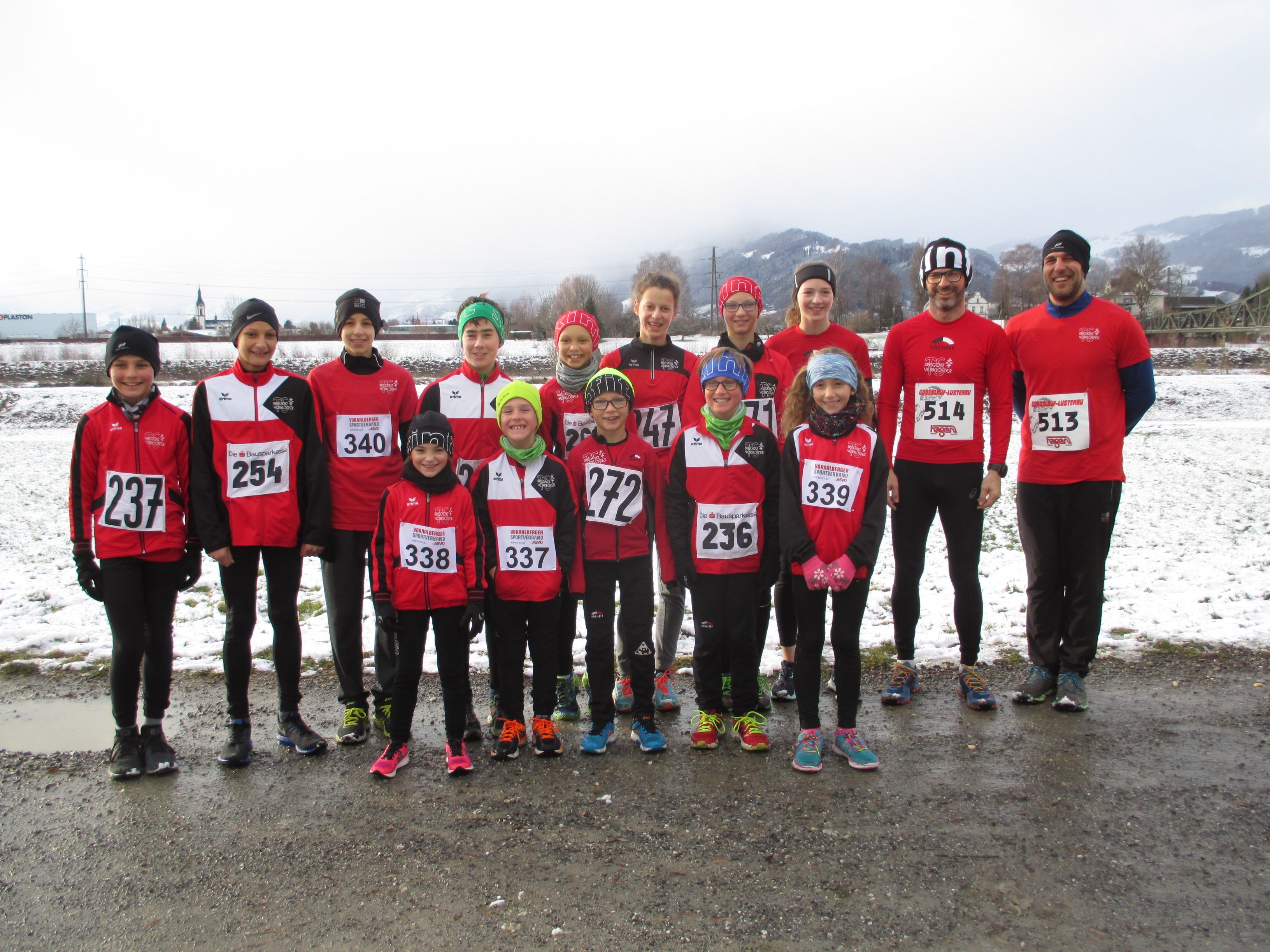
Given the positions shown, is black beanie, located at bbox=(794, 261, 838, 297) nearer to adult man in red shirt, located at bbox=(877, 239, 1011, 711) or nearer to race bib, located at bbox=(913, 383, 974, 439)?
adult man in red shirt, located at bbox=(877, 239, 1011, 711)

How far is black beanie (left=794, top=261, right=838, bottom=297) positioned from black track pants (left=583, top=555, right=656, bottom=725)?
2.11 m

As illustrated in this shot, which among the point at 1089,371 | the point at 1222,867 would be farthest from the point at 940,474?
the point at 1222,867

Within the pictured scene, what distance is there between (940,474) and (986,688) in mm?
1330

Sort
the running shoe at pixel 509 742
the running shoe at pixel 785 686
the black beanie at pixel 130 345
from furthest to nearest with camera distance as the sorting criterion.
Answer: the running shoe at pixel 785 686, the black beanie at pixel 130 345, the running shoe at pixel 509 742

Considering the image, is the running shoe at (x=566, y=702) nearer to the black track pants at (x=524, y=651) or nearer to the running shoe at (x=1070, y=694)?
the black track pants at (x=524, y=651)

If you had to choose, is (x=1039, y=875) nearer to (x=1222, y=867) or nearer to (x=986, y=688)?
(x=1222, y=867)

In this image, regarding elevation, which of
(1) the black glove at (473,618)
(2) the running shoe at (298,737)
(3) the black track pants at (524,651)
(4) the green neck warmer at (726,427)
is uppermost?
(4) the green neck warmer at (726,427)

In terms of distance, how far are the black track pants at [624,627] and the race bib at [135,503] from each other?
2339mm

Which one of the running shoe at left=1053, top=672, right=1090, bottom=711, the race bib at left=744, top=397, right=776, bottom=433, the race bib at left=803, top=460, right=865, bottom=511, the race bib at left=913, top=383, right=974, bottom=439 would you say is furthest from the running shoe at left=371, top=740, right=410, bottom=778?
the running shoe at left=1053, top=672, right=1090, bottom=711

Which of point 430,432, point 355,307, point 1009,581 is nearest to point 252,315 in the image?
point 355,307

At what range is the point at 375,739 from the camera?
4316 mm

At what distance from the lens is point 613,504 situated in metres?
4.32

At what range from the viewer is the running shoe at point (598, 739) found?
404cm

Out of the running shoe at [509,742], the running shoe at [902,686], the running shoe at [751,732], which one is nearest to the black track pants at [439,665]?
the running shoe at [509,742]
